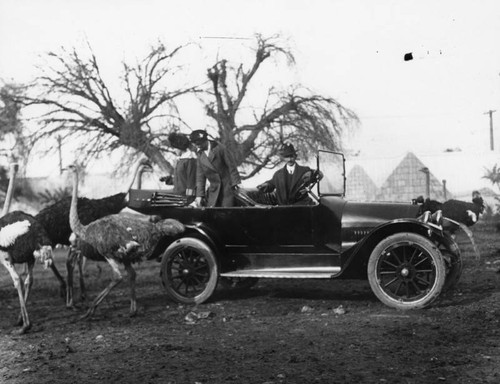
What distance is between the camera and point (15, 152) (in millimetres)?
18562

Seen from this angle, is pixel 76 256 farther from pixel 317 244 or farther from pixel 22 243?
pixel 317 244

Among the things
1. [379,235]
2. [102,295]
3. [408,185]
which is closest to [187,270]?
[102,295]

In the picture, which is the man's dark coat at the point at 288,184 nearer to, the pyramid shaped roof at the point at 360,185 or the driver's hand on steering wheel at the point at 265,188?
the driver's hand on steering wheel at the point at 265,188

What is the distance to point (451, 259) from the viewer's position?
7773 mm

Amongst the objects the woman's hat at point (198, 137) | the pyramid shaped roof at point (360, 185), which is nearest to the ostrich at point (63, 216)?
the woman's hat at point (198, 137)

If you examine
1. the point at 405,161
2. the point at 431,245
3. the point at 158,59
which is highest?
the point at 158,59

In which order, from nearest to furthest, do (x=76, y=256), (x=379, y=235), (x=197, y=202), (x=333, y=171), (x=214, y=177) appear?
1. (x=379, y=235)
2. (x=197, y=202)
3. (x=333, y=171)
4. (x=214, y=177)
5. (x=76, y=256)

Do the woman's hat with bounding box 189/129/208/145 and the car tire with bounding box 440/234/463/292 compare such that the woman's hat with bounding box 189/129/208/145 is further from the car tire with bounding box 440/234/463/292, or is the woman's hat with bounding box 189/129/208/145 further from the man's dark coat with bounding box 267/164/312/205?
the car tire with bounding box 440/234/463/292

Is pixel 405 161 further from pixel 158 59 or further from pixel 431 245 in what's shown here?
pixel 431 245

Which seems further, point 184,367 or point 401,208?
point 401,208

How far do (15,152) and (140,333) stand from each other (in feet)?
42.8

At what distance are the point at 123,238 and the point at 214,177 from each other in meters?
1.65

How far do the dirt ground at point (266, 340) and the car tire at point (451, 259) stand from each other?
0.26 metres

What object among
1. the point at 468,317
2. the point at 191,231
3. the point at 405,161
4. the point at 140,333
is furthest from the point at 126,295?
the point at 405,161
